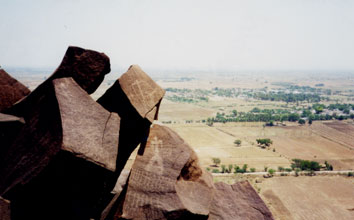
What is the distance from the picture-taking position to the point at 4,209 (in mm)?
7605

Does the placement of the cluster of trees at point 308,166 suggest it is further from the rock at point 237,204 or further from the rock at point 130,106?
the rock at point 130,106

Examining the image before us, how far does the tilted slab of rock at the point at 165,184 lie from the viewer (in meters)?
9.10

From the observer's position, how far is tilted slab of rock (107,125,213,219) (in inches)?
358

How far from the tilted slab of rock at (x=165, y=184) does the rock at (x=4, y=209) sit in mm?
3249

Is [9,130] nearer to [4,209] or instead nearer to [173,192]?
[4,209]

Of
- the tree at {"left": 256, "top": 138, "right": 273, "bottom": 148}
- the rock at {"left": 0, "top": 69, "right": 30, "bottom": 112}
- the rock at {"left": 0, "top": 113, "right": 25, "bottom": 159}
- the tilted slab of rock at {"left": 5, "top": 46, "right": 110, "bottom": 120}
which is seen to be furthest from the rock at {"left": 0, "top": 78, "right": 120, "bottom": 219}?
the tree at {"left": 256, "top": 138, "right": 273, "bottom": 148}

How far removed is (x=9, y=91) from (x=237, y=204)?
10893 mm

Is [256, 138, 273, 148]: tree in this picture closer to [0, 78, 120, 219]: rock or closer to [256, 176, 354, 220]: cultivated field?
[256, 176, 354, 220]: cultivated field

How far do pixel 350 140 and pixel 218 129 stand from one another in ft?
138

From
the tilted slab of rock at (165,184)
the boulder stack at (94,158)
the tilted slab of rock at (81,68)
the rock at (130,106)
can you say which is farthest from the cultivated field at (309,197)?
the tilted slab of rock at (81,68)

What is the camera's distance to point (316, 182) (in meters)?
50.7

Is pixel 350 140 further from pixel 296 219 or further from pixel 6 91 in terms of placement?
pixel 6 91

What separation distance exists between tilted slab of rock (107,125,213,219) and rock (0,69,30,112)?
5686 mm

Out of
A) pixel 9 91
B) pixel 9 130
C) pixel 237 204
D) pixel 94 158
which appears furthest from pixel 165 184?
pixel 9 91
